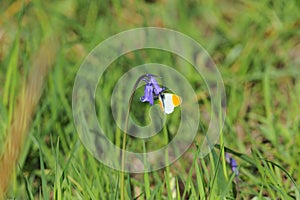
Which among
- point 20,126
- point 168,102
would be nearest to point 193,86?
point 168,102

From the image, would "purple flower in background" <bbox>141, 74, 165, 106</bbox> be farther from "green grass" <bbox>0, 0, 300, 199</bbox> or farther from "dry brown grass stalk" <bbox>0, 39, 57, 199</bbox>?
"dry brown grass stalk" <bbox>0, 39, 57, 199</bbox>

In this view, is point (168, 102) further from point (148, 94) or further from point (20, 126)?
point (20, 126)

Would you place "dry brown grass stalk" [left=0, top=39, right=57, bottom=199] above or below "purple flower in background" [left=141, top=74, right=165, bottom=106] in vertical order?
below

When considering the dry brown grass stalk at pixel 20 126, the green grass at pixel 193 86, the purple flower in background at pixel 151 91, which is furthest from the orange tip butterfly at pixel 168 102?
the dry brown grass stalk at pixel 20 126

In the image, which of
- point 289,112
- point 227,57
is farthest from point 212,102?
point 227,57

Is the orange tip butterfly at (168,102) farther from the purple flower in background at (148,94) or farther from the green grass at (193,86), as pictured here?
the green grass at (193,86)

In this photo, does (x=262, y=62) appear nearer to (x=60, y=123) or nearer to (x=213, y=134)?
Answer: (x=213, y=134)

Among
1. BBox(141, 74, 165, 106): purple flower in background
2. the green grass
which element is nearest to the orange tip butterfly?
BBox(141, 74, 165, 106): purple flower in background

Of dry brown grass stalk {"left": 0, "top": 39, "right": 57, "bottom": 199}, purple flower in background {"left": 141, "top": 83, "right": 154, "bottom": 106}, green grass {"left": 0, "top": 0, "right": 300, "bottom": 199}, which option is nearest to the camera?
dry brown grass stalk {"left": 0, "top": 39, "right": 57, "bottom": 199}
